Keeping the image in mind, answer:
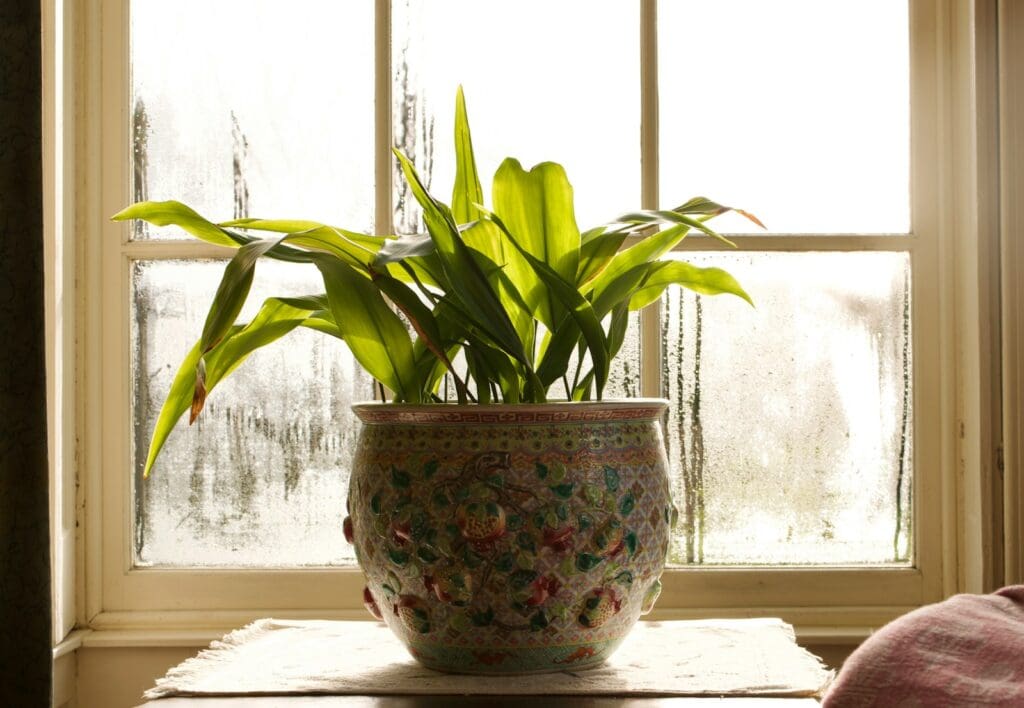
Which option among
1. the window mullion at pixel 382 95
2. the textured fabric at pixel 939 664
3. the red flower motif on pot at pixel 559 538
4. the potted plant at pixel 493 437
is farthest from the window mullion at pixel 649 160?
the textured fabric at pixel 939 664

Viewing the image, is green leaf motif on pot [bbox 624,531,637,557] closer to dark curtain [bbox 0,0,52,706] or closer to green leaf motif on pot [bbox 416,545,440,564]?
green leaf motif on pot [bbox 416,545,440,564]

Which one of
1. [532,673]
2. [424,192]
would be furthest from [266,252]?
[532,673]

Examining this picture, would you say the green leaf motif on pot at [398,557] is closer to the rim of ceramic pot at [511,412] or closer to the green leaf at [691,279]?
the rim of ceramic pot at [511,412]

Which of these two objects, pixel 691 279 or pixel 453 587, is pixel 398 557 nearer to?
pixel 453 587

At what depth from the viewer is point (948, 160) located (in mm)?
1289

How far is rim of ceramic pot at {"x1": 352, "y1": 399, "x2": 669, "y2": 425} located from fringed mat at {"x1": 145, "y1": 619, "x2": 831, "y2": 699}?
20 cm

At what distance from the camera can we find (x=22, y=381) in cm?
93

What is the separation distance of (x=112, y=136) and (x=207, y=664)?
684 millimetres

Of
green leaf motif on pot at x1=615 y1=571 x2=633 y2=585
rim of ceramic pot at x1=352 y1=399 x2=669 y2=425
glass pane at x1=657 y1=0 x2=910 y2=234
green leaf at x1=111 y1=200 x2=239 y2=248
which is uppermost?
glass pane at x1=657 y1=0 x2=910 y2=234

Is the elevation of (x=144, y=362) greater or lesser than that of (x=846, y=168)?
lesser

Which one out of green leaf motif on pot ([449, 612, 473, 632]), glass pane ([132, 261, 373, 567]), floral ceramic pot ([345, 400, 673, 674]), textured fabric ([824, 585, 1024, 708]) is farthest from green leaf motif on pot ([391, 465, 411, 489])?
glass pane ([132, 261, 373, 567])

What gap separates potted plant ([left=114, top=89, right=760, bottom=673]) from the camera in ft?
2.62

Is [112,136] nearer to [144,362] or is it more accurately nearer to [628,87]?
[144,362]

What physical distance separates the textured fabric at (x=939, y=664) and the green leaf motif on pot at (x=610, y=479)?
A: 21cm
